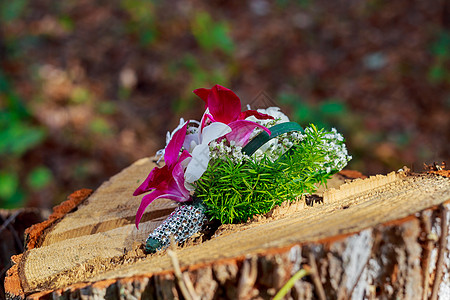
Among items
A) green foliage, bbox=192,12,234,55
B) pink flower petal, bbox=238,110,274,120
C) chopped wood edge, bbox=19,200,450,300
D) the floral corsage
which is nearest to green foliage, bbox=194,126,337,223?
the floral corsage

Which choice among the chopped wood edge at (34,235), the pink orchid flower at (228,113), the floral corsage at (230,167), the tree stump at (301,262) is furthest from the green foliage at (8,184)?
the pink orchid flower at (228,113)

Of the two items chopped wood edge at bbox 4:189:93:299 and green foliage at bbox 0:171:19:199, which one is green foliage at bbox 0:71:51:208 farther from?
chopped wood edge at bbox 4:189:93:299

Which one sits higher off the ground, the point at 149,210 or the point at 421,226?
the point at 149,210

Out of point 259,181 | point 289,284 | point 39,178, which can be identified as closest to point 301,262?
A: point 289,284

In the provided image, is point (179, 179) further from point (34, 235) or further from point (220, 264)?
point (34, 235)

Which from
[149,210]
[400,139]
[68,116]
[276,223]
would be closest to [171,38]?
[68,116]

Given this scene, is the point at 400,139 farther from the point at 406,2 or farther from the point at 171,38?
the point at 171,38
